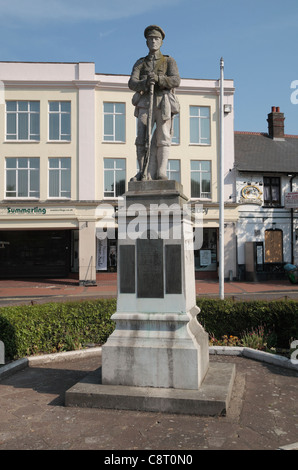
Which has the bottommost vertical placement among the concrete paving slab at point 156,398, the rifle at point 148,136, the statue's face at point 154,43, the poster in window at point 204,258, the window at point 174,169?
the concrete paving slab at point 156,398

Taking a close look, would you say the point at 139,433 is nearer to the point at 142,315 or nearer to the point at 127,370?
the point at 127,370

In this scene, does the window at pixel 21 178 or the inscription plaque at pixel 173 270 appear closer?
the inscription plaque at pixel 173 270

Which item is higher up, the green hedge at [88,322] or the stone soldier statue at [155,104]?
the stone soldier statue at [155,104]

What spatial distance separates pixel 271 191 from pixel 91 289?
14.6 m

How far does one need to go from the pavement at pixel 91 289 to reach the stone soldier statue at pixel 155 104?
42.7 feet

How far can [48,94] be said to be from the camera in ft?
88.8

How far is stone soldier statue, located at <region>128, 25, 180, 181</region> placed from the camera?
6863 millimetres

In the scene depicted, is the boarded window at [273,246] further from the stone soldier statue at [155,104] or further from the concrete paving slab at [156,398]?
the concrete paving slab at [156,398]

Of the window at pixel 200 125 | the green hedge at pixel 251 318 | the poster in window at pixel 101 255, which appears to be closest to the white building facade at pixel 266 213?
the window at pixel 200 125

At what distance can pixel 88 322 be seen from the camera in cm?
920

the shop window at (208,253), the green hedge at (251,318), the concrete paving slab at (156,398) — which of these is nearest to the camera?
the concrete paving slab at (156,398)

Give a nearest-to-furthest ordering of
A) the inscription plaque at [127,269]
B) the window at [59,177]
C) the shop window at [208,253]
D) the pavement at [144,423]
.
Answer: the pavement at [144,423]
the inscription plaque at [127,269]
the window at [59,177]
the shop window at [208,253]

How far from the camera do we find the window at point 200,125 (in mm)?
28562

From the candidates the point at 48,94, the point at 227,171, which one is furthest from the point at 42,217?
the point at 227,171
